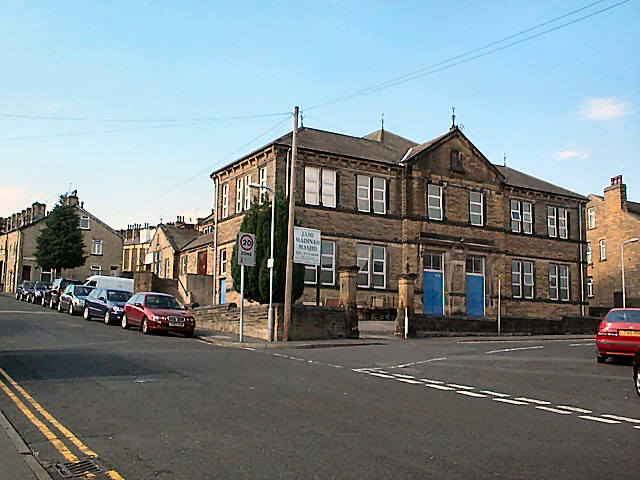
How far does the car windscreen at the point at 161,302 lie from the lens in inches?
1072

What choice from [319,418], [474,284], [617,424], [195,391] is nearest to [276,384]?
[195,391]

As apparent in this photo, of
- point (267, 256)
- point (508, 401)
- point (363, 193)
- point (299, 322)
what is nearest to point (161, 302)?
point (299, 322)

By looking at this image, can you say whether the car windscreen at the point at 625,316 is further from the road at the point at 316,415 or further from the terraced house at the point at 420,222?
the terraced house at the point at 420,222

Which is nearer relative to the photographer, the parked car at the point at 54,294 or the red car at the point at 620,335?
the red car at the point at 620,335

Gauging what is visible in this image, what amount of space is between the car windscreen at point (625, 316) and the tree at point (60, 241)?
5721cm

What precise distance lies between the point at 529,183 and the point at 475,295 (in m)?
10.5

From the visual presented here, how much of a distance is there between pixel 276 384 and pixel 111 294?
70.4ft

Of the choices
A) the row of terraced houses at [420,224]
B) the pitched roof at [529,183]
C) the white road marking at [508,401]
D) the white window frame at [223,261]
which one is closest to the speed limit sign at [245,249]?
the row of terraced houses at [420,224]

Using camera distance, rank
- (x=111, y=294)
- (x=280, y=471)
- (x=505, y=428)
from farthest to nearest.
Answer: (x=111, y=294)
(x=505, y=428)
(x=280, y=471)

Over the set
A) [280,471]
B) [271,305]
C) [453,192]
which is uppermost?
[453,192]

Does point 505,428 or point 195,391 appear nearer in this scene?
point 505,428

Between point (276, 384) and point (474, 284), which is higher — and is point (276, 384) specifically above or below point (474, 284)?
below

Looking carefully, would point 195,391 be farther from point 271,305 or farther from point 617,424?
point 271,305

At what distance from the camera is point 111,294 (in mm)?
32438
